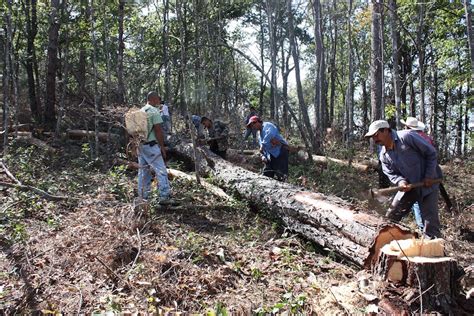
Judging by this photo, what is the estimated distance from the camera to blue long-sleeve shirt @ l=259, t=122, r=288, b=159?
807 centimetres

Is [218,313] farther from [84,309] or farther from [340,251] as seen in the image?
[340,251]

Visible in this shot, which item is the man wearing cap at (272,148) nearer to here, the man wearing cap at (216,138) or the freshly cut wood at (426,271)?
the man wearing cap at (216,138)

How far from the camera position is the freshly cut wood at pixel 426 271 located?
3.12 metres

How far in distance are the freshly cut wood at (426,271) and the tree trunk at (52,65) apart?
11225mm

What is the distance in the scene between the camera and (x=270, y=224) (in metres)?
6.18

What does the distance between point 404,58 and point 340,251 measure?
2092cm

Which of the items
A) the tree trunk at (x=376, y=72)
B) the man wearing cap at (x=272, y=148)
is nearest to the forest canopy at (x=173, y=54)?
the tree trunk at (x=376, y=72)

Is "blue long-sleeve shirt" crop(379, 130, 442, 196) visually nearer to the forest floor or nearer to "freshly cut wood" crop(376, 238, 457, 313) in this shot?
the forest floor

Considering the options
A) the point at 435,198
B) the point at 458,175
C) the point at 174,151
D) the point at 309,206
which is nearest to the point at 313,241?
the point at 309,206

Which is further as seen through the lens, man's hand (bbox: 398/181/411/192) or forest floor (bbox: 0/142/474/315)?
man's hand (bbox: 398/181/411/192)

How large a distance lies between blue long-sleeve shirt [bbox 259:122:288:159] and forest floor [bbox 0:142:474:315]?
66.5 inches

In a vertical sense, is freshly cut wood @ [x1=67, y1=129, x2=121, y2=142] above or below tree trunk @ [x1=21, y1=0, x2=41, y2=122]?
below

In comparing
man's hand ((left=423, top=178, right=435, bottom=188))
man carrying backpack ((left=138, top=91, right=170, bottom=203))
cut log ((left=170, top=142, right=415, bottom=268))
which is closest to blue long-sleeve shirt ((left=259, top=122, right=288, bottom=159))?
cut log ((left=170, top=142, right=415, bottom=268))

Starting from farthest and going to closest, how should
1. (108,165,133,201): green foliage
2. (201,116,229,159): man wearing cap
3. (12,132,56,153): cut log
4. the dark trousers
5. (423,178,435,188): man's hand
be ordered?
1. (12,132,56,153): cut log
2. (201,116,229,159): man wearing cap
3. the dark trousers
4. (108,165,133,201): green foliage
5. (423,178,435,188): man's hand
